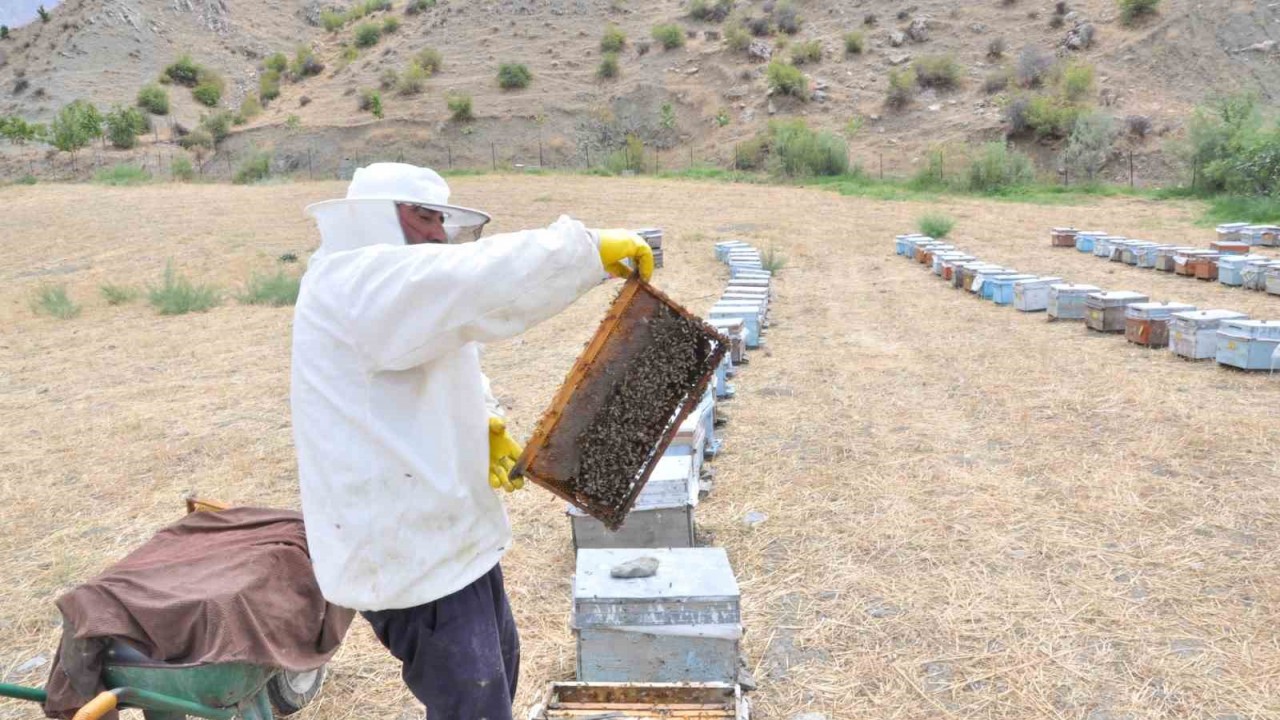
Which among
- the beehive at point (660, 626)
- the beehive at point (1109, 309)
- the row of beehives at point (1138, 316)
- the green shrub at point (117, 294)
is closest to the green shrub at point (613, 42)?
the green shrub at point (117, 294)

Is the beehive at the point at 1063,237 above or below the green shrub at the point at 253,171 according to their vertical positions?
below

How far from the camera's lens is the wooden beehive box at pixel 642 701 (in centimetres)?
311

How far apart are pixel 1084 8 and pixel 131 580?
44837 mm

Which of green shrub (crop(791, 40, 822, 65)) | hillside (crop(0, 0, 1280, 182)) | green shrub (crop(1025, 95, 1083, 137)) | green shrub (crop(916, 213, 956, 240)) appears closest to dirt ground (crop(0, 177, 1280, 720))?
green shrub (crop(916, 213, 956, 240))

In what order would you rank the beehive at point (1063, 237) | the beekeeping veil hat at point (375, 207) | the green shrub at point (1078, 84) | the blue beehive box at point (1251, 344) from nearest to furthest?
the beekeeping veil hat at point (375, 207) < the blue beehive box at point (1251, 344) < the beehive at point (1063, 237) < the green shrub at point (1078, 84)

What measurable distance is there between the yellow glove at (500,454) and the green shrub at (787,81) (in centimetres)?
3799

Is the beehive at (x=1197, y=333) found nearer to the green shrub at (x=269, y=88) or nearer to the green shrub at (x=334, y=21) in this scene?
the green shrub at (x=269, y=88)

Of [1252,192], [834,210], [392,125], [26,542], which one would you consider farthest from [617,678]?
[392,125]

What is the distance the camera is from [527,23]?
51688 mm

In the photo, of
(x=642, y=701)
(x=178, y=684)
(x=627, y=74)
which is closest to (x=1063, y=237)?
(x=642, y=701)

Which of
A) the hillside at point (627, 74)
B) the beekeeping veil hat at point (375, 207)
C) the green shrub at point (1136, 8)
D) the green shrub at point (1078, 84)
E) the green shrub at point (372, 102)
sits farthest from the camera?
the green shrub at point (372, 102)

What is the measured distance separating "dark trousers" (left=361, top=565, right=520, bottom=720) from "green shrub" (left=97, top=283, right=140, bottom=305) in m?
14.0

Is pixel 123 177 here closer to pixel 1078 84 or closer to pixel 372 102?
pixel 372 102

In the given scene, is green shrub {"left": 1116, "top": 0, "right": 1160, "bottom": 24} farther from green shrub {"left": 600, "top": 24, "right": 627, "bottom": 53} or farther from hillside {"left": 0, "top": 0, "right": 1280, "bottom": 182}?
green shrub {"left": 600, "top": 24, "right": 627, "bottom": 53}
